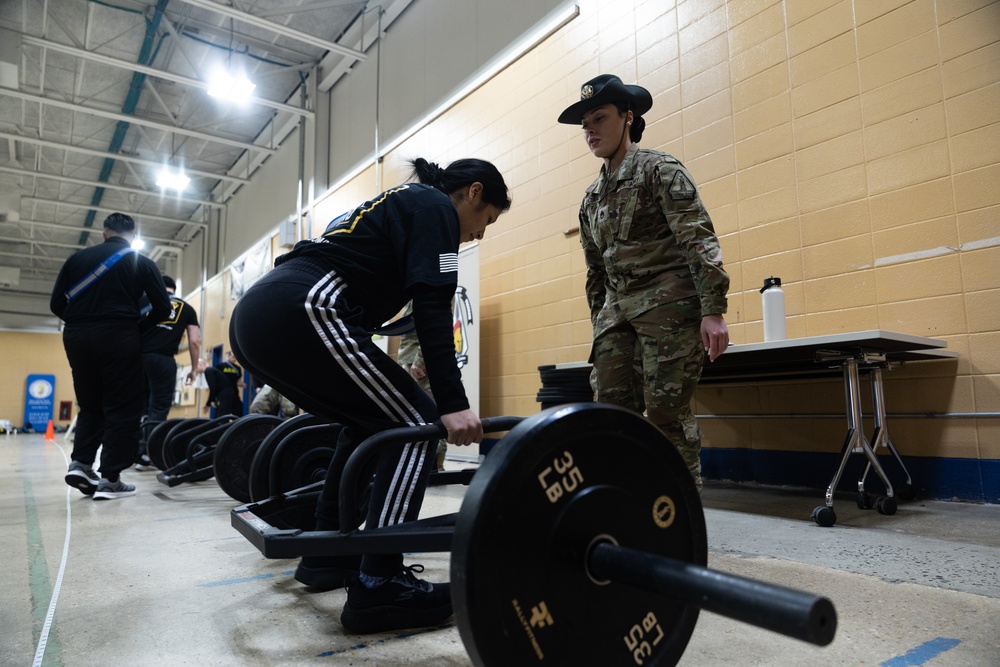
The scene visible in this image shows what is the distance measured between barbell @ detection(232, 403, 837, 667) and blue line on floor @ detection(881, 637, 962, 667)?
0.42 m

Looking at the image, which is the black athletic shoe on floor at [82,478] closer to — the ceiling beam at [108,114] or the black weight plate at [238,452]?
the black weight plate at [238,452]

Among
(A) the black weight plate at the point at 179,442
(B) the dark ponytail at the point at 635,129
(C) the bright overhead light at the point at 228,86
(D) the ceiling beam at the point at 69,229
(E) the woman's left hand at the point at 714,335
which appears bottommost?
(A) the black weight plate at the point at 179,442

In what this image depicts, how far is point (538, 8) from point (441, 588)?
4943mm

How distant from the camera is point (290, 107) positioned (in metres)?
8.49

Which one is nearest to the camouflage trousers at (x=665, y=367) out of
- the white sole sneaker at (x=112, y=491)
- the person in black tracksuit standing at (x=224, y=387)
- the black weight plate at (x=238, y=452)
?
the black weight plate at (x=238, y=452)

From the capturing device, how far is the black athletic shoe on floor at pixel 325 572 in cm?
156

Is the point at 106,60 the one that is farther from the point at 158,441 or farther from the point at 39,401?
the point at 39,401

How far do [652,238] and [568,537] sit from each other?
1.47 metres

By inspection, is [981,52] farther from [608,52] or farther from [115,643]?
[115,643]

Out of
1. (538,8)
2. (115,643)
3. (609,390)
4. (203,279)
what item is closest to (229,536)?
(115,643)

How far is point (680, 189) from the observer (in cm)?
197

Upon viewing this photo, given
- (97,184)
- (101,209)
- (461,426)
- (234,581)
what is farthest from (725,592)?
(101,209)

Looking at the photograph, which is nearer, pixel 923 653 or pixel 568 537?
pixel 568 537

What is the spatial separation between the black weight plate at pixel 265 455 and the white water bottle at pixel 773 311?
196 cm
